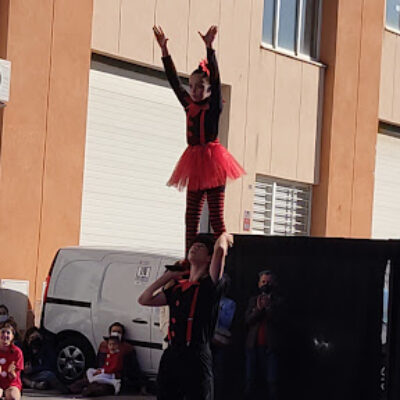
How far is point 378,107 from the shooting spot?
79.4ft

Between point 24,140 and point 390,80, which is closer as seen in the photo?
point 24,140

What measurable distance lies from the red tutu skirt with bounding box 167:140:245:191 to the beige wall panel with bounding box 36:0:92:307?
8.71m

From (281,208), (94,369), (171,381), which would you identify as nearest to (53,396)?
(94,369)

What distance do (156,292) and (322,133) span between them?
14.6 meters

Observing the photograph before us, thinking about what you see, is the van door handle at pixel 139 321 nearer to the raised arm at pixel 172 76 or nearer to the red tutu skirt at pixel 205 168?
the red tutu skirt at pixel 205 168

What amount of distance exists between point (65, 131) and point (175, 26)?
10.5 ft

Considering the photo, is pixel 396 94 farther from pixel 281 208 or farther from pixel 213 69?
pixel 213 69

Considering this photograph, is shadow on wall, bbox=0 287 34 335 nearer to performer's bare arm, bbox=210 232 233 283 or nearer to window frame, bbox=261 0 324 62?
window frame, bbox=261 0 324 62

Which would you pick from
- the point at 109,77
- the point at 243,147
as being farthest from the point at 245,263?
the point at 243,147

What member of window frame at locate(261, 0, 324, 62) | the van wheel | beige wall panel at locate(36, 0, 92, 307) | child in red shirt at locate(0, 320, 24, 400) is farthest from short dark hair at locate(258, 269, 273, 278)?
window frame at locate(261, 0, 324, 62)

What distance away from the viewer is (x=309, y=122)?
2266cm

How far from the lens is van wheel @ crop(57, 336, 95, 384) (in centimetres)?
1511

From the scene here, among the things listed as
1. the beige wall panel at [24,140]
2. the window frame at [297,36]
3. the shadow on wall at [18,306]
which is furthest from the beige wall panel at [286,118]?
the shadow on wall at [18,306]

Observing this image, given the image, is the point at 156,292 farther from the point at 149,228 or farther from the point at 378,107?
the point at 378,107
